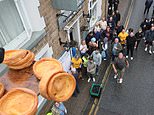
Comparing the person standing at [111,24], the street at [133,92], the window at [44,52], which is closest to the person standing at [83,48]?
the street at [133,92]

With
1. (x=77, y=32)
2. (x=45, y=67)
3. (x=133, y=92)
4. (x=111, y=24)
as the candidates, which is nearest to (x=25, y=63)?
(x=45, y=67)

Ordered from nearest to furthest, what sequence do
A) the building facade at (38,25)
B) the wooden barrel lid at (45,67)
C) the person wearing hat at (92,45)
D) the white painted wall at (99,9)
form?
1. the wooden barrel lid at (45,67)
2. the building facade at (38,25)
3. the person wearing hat at (92,45)
4. the white painted wall at (99,9)

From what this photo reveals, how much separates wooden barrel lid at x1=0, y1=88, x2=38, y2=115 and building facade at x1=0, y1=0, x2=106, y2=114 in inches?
91.2

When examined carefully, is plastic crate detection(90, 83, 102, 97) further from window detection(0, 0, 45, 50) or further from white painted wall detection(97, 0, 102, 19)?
white painted wall detection(97, 0, 102, 19)

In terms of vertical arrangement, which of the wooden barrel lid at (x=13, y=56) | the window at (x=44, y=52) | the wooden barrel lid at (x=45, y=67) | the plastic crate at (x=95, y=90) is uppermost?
the wooden barrel lid at (x=13, y=56)

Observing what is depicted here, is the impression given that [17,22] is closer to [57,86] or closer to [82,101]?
[57,86]

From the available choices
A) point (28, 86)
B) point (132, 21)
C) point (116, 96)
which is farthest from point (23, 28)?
point (132, 21)

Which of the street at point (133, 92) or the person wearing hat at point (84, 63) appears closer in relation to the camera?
the street at point (133, 92)

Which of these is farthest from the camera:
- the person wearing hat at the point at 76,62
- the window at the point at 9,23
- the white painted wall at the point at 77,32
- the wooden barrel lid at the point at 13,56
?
the white painted wall at the point at 77,32

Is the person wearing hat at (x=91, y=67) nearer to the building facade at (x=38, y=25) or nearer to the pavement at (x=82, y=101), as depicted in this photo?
the pavement at (x=82, y=101)

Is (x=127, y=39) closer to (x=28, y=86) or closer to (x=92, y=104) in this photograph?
(x=92, y=104)

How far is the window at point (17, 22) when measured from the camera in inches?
206

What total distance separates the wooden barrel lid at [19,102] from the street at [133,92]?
7423mm

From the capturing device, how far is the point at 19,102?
1729mm
